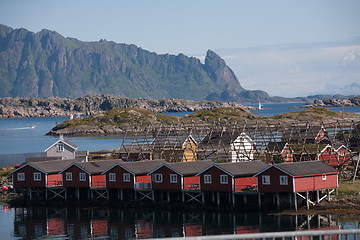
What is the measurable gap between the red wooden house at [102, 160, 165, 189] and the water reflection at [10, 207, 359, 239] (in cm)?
381

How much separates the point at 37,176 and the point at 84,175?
769 cm

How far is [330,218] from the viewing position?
184 ft

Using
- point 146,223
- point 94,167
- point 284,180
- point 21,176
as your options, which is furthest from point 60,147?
point 284,180

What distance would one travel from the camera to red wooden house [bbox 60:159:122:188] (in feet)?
241

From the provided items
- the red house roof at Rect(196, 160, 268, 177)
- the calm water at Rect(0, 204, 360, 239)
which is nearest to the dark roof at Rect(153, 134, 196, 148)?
the red house roof at Rect(196, 160, 268, 177)

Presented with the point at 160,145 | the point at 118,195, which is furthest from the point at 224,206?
the point at 160,145

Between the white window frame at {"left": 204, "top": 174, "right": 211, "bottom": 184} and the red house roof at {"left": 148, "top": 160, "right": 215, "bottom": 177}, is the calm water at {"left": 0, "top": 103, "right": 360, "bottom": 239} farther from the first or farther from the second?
the red house roof at {"left": 148, "top": 160, "right": 215, "bottom": 177}

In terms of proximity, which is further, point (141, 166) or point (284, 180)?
point (141, 166)

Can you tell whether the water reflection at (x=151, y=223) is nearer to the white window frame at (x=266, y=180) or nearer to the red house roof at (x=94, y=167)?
the white window frame at (x=266, y=180)

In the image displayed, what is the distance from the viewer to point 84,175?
74.2 m

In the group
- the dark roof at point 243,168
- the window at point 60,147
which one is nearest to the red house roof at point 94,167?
the dark roof at point 243,168

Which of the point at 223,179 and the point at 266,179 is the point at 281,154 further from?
the point at 266,179

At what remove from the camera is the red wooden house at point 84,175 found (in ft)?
241

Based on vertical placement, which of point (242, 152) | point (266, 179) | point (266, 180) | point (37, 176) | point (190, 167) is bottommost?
point (266, 180)
